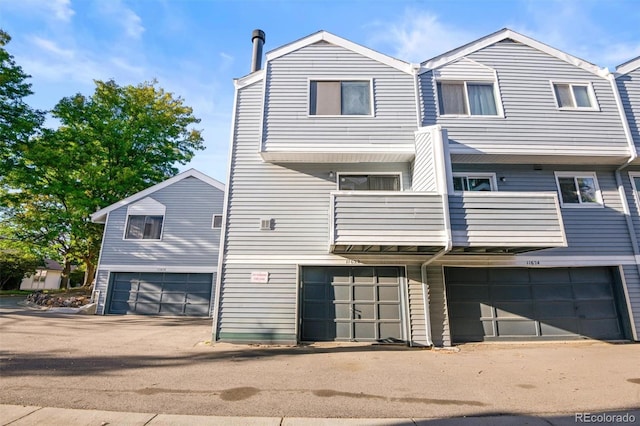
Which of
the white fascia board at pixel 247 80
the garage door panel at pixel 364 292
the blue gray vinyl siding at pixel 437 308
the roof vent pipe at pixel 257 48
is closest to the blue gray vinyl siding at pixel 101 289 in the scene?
the white fascia board at pixel 247 80

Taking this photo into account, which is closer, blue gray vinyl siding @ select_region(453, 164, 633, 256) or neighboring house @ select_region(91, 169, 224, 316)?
blue gray vinyl siding @ select_region(453, 164, 633, 256)

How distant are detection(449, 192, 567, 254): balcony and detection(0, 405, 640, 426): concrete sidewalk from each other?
357 cm

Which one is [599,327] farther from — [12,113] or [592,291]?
[12,113]

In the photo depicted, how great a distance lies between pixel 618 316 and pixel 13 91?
28.6 m

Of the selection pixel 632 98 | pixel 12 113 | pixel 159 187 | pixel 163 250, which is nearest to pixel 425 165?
pixel 632 98

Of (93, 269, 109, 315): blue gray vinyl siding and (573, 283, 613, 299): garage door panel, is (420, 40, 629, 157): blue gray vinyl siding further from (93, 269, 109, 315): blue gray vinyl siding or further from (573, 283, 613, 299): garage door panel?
(93, 269, 109, 315): blue gray vinyl siding

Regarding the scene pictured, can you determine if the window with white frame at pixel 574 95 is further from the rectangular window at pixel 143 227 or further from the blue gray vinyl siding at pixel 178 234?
the rectangular window at pixel 143 227

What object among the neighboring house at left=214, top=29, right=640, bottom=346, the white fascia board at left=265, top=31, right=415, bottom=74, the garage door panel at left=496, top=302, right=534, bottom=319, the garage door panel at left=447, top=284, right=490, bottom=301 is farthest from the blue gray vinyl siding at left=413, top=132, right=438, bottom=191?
the garage door panel at left=496, top=302, right=534, bottom=319

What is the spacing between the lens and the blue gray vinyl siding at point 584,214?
8.32 metres

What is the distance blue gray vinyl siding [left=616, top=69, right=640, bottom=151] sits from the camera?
880cm

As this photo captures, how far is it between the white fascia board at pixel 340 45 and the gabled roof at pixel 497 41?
2.61 ft

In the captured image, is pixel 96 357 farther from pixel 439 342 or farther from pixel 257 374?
pixel 439 342

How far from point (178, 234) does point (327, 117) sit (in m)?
9.97

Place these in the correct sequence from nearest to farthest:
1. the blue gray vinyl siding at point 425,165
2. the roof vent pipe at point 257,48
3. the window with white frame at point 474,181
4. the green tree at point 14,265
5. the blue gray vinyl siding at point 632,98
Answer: the blue gray vinyl siding at point 425,165, the window with white frame at point 474,181, the blue gray vinyl siding at point 632,98, the roof vent pipe at point 257,48, the green tree at point 14,265
